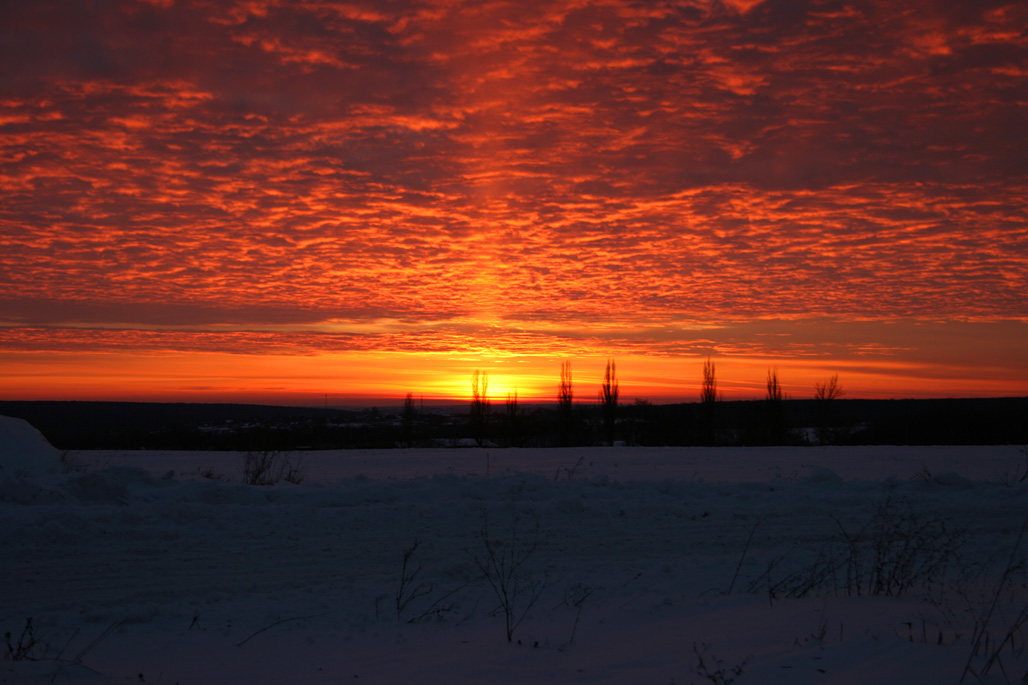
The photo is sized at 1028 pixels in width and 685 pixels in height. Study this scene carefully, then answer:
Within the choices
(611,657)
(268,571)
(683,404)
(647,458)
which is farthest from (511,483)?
(683,404)

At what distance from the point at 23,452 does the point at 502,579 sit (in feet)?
37.3

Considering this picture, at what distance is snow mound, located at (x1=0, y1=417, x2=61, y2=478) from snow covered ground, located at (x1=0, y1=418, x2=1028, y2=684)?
0.23ft

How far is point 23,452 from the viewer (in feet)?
47.0

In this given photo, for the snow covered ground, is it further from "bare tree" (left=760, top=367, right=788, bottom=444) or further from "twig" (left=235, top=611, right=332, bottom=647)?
"bare tree" (left=760, top=367, right=788, bottom=444)

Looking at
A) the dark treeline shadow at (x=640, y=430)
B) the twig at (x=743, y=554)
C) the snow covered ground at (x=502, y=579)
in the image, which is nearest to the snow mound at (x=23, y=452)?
the snow covered ground at (x=502, y=579)

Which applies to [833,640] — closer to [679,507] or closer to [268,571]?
[268,571]

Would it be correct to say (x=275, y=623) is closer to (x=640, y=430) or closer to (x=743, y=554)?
(x=743, y=554)

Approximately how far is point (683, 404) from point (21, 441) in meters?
76.7

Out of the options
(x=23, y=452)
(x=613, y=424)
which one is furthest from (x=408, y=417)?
(x=23, y=452)

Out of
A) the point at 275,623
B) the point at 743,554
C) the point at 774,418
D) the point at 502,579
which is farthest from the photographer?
the point at 774,418

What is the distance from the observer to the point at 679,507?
42.0ft

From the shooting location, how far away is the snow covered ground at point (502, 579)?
214 inches

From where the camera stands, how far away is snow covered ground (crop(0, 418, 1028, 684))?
5426 millimetres

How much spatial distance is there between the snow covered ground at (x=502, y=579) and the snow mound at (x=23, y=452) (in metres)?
0.07
